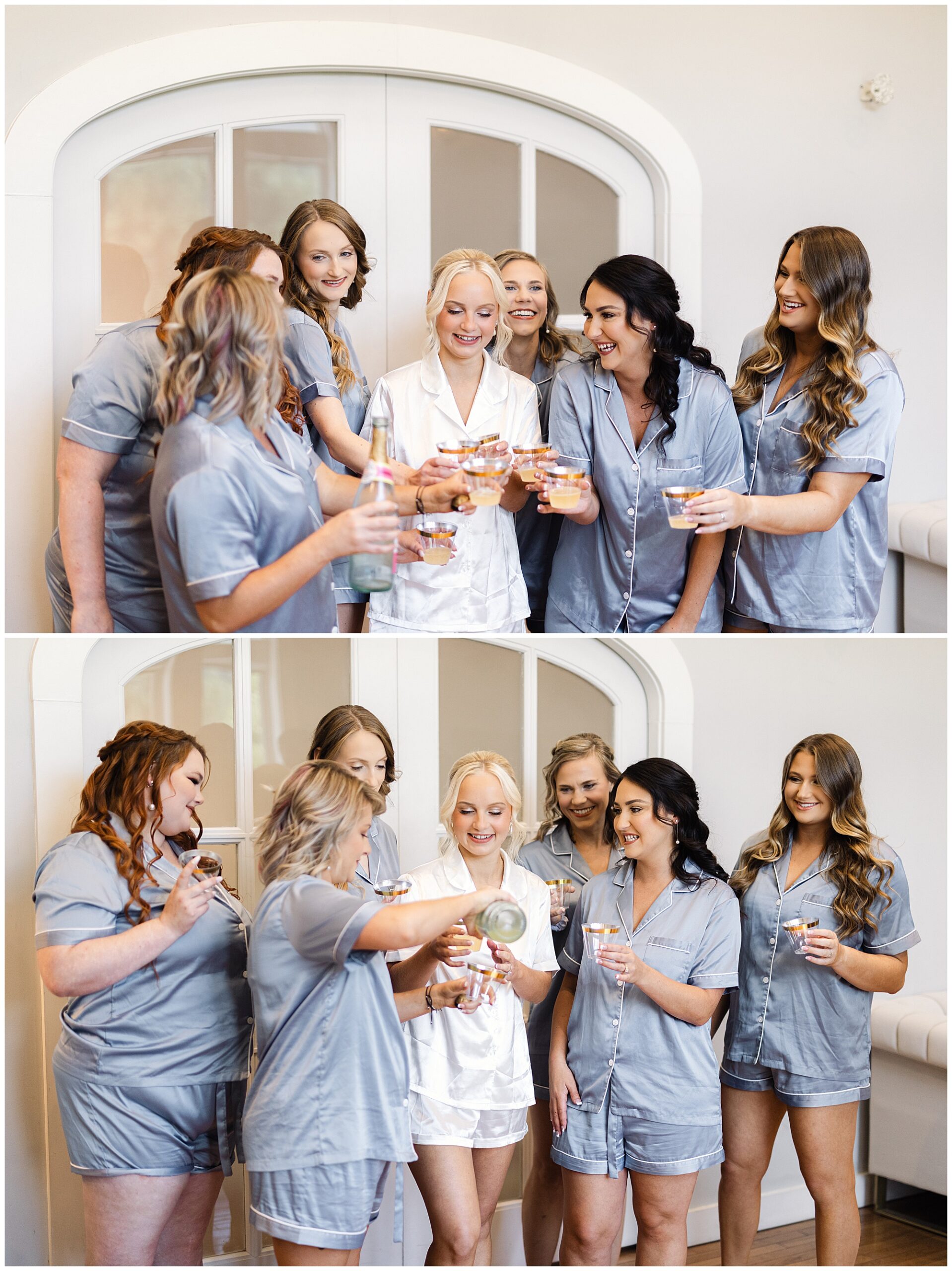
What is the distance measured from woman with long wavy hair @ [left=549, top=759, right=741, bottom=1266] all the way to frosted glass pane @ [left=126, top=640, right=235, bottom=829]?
1222 millimetres

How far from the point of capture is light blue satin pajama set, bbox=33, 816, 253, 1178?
8.24 ft

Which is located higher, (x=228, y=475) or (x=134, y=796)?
(x=228, y=475)

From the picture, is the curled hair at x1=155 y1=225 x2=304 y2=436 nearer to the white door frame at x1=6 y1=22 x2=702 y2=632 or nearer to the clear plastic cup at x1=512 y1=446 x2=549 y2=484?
the clear plastic cup at x1=512 y1=446 x2=549 y2=484

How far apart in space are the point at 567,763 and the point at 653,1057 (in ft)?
2.64

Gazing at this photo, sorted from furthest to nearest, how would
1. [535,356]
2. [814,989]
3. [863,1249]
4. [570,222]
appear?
[570,222], [863,1249], [535,356], [814,989]

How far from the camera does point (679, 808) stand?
9.27 feet

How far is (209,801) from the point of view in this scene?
337cm

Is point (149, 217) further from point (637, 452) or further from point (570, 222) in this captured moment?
point (637, 452)

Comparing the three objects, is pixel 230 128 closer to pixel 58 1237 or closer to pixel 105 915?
pixel 105 915

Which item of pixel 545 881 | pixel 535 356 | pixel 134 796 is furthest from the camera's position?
pixel 535 356

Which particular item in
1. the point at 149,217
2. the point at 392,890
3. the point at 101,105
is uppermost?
the point at 101,105

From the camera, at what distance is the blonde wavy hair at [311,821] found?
2.35 m

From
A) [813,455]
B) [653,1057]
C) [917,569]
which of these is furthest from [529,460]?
[917,569]

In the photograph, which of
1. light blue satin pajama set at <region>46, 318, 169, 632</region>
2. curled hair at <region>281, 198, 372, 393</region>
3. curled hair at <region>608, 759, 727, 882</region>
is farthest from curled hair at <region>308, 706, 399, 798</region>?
curled hair at <region>281, 198, 372, 393</region>
